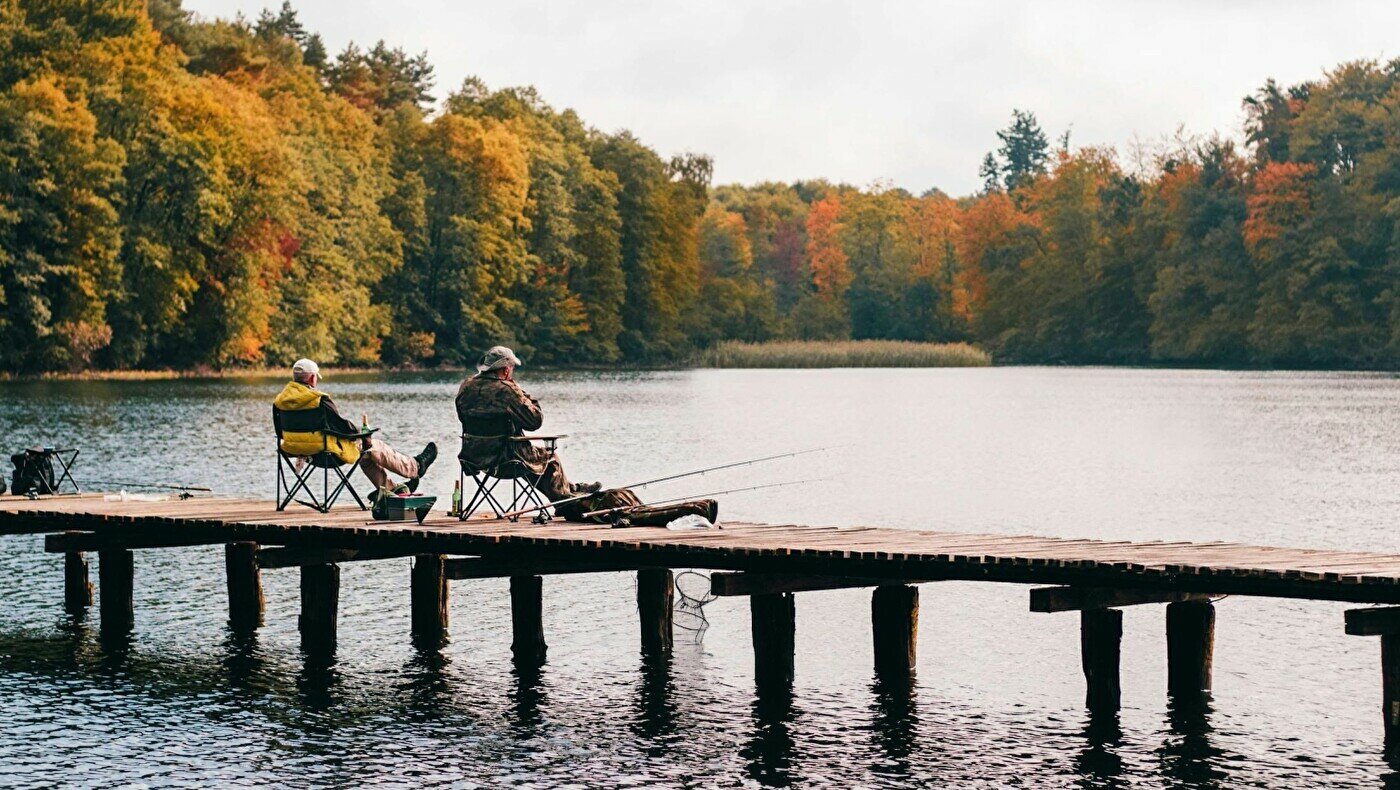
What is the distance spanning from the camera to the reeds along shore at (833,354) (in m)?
108

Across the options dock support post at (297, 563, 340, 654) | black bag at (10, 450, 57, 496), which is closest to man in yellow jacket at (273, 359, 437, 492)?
dock support post at (297, 563, 340, 654)

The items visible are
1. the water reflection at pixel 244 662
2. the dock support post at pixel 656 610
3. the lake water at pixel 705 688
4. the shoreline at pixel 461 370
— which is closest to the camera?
the lake water at pixel 705 688

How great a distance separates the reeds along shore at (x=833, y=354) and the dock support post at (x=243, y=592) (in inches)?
3571

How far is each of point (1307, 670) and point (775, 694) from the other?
4570mm

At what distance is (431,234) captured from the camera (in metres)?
93.5

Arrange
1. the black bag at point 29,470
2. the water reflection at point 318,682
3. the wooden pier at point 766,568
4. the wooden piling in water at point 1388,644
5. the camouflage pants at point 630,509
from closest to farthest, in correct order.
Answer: the wooden piling in water at point 1388,644
the wooden pier at point 766,568
the water reflection at point 318,682
the camouflage pants at point 630,509
the black bag at point 29,470

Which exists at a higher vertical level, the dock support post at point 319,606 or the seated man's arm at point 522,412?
the seated man's arm at point 522,412

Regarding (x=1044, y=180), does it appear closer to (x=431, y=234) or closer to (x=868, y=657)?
(x=431, y=234)

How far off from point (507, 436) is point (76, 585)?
5.20 m

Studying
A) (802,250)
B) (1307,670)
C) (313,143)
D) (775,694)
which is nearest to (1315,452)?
(1307,670)

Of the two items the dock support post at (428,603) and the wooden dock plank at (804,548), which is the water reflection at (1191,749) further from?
the dock support post at (428,603)

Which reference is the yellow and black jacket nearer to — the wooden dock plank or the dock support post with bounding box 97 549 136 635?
the wooden dock plank

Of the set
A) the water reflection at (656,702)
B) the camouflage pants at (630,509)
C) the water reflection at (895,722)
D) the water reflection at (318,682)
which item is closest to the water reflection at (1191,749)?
the water reflection at (895,722)

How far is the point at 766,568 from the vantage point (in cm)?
1465
